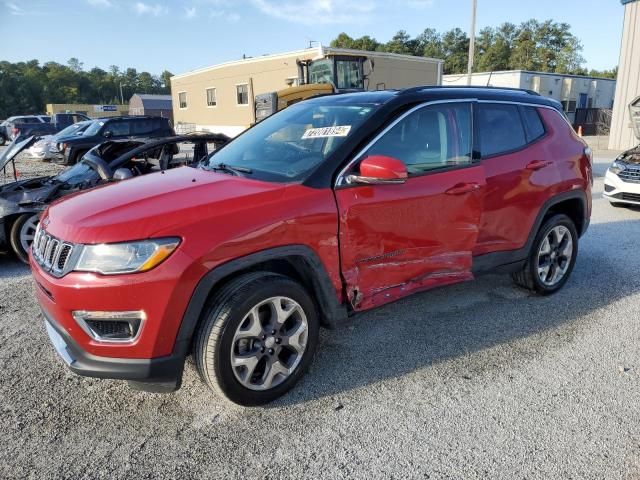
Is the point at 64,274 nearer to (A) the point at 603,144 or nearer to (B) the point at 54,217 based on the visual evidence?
(B) the point at 54,217

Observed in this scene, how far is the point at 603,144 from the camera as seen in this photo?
2177 centimetres

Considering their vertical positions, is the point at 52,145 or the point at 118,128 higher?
the point at 118,128

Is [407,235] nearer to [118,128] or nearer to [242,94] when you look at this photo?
[118,128]

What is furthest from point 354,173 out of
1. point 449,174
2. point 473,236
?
point 473,236

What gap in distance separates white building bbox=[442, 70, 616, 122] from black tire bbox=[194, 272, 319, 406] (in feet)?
98.2

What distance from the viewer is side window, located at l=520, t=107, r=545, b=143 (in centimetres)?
414

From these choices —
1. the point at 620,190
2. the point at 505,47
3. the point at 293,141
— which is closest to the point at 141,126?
the point at 620,190

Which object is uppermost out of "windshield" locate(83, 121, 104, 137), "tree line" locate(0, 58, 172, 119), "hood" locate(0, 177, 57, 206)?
"tree line" locate(0, 58, 172, 119)

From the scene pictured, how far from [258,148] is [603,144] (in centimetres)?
2300

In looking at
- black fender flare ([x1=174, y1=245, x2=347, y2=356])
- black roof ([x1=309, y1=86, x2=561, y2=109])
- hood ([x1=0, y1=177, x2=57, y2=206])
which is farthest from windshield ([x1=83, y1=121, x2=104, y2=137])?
black fender flare ([x1=174, y1=245, x2=347, y2=356])

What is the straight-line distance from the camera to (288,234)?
106 inches

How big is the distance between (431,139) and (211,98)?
38031 millimetres

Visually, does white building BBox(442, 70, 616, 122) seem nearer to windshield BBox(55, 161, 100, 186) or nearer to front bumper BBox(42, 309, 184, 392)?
windshield BBox(55, 161, 100, 186)

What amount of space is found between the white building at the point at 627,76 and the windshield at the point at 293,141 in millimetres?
18192
